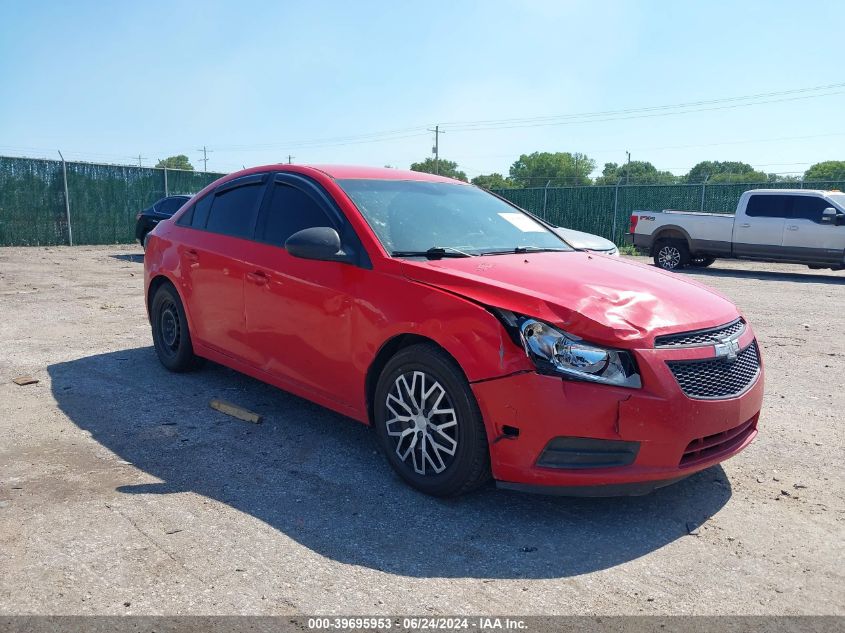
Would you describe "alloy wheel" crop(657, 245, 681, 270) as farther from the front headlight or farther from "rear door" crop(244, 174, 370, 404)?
the front headlight

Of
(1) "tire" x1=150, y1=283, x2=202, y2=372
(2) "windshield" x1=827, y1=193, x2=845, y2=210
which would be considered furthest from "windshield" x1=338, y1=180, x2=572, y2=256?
(2) "windshield" x1=827, y1=193, x2=845, y2=210

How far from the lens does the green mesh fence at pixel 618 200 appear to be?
22547mm

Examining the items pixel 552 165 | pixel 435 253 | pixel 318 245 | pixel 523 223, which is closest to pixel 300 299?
pixel 318 245

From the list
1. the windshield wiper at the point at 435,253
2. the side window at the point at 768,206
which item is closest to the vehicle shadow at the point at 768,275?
the side window at the point at 768,206

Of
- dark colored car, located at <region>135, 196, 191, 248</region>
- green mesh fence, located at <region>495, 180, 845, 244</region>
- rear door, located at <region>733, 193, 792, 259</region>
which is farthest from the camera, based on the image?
green mesh fence, located at <region>495, 180, 845, 244</region>

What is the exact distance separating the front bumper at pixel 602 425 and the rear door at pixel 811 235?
47.2 ft

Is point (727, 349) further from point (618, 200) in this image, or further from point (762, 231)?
point (618, 200)

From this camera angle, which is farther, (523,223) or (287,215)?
(523,223)

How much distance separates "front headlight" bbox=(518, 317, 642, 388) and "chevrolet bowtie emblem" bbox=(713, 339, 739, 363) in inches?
21.9

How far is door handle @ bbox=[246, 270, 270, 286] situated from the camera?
471cm

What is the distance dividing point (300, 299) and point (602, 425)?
2077mm

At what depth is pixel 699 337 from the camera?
11.4 ft

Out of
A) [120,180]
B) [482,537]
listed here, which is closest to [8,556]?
[482,537]

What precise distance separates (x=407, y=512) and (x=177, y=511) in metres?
1.15
